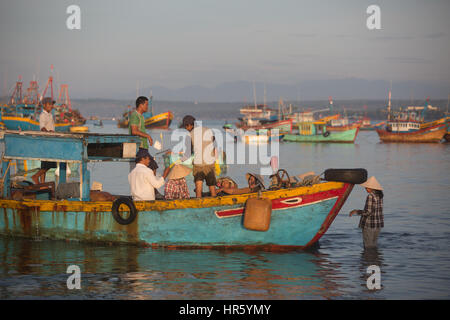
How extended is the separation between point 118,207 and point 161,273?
184cm

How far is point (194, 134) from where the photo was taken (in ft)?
37.0

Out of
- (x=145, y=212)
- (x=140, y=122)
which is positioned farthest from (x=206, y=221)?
(x=140, y=122)

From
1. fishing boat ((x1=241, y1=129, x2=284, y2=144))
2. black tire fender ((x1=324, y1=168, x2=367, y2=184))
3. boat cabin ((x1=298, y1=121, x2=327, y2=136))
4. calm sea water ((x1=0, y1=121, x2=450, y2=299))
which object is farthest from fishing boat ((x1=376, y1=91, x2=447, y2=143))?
black tire fender ((x1=324, y1=168, x2=367, y2=184))

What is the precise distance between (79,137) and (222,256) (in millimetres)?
3723

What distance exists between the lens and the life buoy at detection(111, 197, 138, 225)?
37.9 feet

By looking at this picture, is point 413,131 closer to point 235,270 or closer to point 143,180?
point 143,180

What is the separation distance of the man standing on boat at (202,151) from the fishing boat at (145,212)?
60 cm

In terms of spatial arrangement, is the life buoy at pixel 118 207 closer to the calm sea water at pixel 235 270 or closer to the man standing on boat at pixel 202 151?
the calm sea water at pixel 235 270

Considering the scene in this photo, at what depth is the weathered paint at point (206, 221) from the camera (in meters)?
11.1

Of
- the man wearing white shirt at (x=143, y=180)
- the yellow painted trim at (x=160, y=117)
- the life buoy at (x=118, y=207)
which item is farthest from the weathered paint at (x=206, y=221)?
the yellow painted trim at (x=160, y=117)

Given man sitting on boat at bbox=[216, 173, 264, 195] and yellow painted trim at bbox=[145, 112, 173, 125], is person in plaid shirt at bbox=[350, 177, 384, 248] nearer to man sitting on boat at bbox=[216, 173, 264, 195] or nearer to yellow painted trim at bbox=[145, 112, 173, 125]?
man sitting on boat at bbox=[216, 173, 264, 195]

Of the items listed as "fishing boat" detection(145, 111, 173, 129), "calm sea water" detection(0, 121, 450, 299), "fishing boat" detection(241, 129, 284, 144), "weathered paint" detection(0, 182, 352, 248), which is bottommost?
"calm sea water" detection(0, 121, 450, 299)
